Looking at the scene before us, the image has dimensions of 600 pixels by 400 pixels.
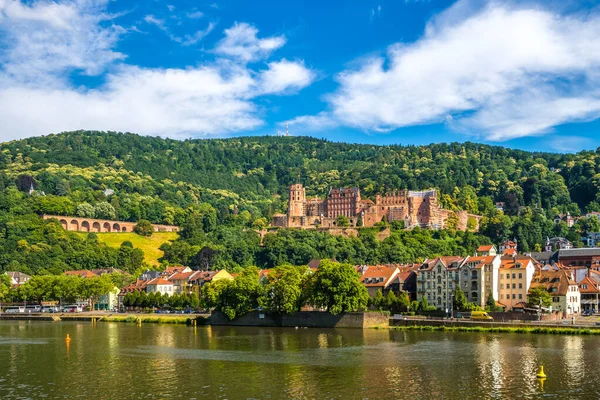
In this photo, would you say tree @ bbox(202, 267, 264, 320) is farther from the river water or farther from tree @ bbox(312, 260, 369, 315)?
the river water

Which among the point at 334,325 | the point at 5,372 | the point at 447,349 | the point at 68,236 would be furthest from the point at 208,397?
the point at 68,236

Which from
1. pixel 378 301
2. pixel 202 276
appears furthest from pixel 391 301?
pixel 202 276

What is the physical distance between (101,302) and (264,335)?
217 ft

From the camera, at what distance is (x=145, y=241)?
19225cm

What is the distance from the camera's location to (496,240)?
185m

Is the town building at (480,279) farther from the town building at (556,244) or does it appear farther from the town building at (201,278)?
the town building at (556,244)

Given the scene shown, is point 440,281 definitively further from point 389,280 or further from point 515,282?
point 515,282

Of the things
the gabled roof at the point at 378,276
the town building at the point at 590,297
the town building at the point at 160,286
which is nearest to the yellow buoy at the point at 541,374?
the town building at the point at 590,297

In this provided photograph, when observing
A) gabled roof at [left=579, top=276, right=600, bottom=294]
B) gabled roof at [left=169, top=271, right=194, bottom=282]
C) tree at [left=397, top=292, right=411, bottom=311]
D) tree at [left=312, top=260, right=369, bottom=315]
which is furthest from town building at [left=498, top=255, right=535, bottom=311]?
gabled roof at [left=169, top=271, right=194, bottom=282]

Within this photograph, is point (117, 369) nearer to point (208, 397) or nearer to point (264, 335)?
point (208, 397)

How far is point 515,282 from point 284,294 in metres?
31.5

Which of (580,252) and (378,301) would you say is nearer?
(378,301)

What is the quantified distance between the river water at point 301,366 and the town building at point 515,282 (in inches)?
764

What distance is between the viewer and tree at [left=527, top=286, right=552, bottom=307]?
9000 cm
